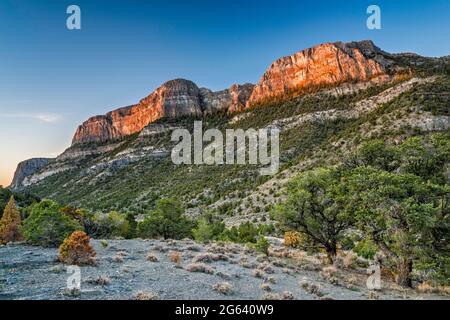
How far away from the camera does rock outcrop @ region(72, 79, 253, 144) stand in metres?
153

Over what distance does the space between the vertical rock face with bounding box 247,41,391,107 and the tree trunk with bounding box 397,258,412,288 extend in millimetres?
88440

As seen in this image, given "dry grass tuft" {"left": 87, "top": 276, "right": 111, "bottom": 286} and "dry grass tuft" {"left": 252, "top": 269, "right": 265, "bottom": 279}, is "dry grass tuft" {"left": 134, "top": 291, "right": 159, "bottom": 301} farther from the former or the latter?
→ "dry grass tuft" {"left": 252, "top": 269, "right": 265, "bottom": 279}

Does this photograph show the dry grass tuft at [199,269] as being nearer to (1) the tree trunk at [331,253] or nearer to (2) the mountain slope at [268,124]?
(1) the tree trunk at [331,253]

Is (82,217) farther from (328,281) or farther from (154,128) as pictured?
(154,128)

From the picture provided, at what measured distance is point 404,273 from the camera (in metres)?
17.7

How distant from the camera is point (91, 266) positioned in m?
14.6

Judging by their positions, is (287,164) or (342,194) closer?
(342,194)

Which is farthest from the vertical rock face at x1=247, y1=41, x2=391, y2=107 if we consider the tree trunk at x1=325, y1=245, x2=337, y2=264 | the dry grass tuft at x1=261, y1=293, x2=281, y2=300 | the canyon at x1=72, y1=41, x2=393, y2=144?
the dry grass tuft at x1=261, y1=293, x2=281, y2=300

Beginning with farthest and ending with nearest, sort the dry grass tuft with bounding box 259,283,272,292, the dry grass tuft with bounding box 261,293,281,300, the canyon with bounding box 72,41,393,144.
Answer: the canyon with bounding box 72,41,393,144 < the dry grass tuft with bounding box 259,283,272,292 < the dry grass tuft with bounding box 261,293,281,300

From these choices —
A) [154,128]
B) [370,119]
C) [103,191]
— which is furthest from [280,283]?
[154,128]
